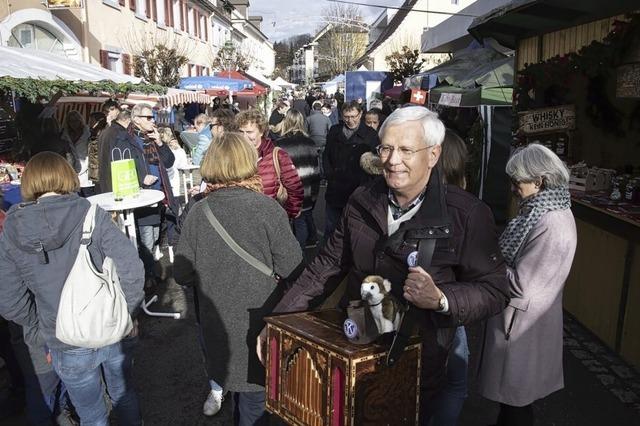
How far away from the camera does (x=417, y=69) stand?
2138 centimetres

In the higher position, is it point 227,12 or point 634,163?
point 227,12

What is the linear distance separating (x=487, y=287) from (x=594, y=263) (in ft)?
10.9

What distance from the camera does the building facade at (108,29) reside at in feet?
41.6

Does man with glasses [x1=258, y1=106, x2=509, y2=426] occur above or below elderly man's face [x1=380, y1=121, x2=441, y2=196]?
below

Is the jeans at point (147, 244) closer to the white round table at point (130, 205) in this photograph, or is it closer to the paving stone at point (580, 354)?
the white round table at point (130, 205)

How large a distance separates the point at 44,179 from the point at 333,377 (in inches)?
71.6

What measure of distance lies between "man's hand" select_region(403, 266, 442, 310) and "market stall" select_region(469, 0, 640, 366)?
3.07 m

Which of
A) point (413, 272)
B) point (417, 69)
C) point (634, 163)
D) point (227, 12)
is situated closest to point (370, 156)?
point (413, 272)

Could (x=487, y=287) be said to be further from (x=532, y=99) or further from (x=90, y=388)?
(x=532, y=99)

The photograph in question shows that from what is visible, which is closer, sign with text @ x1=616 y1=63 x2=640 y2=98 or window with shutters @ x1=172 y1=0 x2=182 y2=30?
sign with text @ x1=616 y1=63 x2=640 y2=98

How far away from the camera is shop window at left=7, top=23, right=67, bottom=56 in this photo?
40.8ft

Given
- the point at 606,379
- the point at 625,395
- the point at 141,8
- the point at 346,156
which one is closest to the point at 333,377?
the point at 625,395

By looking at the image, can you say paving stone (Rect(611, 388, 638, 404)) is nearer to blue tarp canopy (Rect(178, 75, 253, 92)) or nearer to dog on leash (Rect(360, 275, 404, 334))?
dog on leash (Rect(360, 275, 404, 334))

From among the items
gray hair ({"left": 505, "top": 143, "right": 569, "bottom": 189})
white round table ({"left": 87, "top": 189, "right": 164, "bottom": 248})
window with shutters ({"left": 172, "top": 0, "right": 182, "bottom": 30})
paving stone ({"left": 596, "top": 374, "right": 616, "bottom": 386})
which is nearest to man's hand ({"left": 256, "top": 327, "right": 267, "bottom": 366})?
gray hair ({"left": 505, "top": 143, "right": 569, "bottom": 189})
